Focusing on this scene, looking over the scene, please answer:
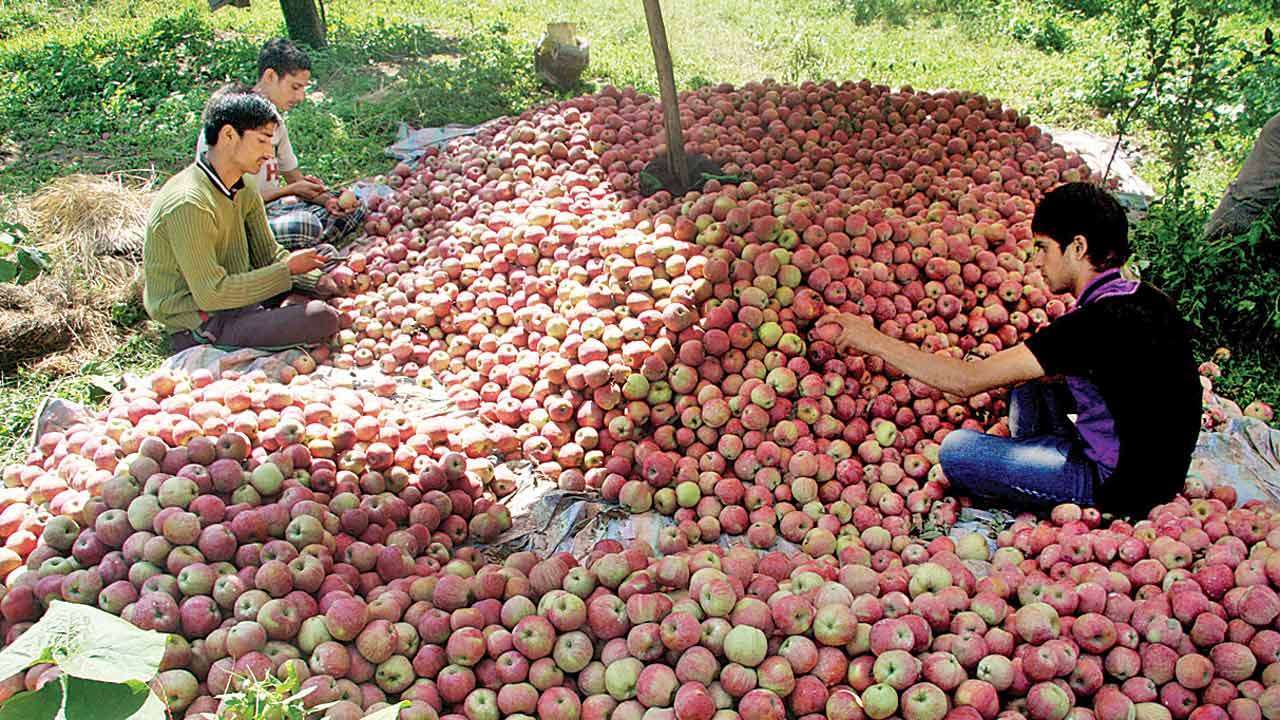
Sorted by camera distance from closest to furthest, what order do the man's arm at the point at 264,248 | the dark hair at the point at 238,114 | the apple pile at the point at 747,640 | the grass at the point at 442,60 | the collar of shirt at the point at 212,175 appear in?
the apple pile at the point at 747,640 < the dark hair at the point at 238,114 < the collar of shirt at the point at 212,175 < the man's arm at the point at 264,248 < the grass at the point at 442,60

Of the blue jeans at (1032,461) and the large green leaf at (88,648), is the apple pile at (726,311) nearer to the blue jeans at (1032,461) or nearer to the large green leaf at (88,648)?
the blue jeans at (1032,461)

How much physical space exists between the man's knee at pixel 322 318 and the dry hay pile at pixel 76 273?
1.32 m

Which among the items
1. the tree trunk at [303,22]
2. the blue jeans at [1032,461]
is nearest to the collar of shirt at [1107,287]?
the blue jeans at [1032,461]

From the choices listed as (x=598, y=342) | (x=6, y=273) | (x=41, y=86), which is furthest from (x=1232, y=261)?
(x=41, y=86)

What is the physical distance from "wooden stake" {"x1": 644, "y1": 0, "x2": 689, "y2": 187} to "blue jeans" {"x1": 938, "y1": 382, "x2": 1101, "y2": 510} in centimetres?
210

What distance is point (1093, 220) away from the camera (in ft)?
9.07

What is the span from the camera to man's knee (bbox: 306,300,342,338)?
13.1 feet

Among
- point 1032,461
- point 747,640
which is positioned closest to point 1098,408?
point 1032,461

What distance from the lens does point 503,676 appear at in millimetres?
2215

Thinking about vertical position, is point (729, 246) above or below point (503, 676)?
above

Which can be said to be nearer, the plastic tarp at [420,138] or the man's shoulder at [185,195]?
the man's shoulder at [185,195]

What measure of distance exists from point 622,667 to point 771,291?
175cm

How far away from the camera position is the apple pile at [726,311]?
3.18 meters

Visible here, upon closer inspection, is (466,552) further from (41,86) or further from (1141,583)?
(41,86)
